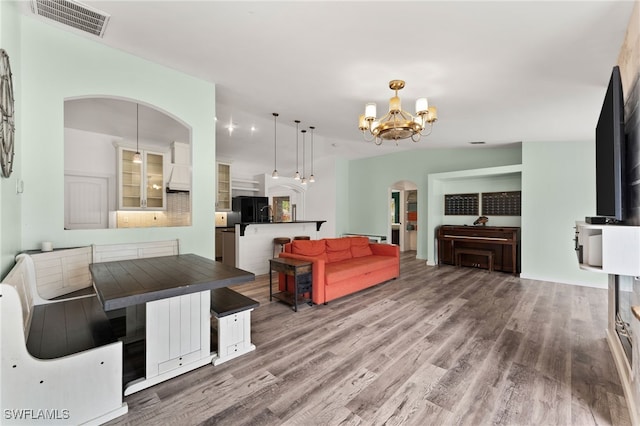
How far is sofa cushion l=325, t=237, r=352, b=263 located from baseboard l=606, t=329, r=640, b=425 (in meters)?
3.19

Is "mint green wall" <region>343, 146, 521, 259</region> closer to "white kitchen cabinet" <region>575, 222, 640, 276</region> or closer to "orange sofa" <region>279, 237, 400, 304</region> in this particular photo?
"orange sofa" <region>279, 237, 400, 304</region>

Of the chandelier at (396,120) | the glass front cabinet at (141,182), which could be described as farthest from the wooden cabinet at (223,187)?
the chandelier at (396,120)

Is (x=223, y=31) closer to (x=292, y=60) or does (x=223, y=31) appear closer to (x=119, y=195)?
(x=292, y=60)

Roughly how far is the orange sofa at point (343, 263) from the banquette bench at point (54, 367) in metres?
2.35

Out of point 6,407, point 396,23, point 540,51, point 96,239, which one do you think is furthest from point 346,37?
point 6,407

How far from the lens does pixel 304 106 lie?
13.3 feet

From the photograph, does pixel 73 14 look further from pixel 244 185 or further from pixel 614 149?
pixel 244 185

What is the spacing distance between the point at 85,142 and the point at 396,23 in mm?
5967

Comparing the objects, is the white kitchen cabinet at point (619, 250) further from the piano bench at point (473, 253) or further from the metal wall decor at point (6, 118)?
the piano bench at point (473, 253)

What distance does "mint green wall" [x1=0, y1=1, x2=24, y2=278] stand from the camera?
182 centimetres

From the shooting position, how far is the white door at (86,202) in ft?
16.5

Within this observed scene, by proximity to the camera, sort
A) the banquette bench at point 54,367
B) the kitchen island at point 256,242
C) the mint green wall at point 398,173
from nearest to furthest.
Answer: the banquette bench at point 54,367 → the kitchen island at point 256,242 → the mint green wall at point 398,173

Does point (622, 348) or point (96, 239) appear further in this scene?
point (96, 239)

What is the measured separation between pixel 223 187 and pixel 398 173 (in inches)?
196
